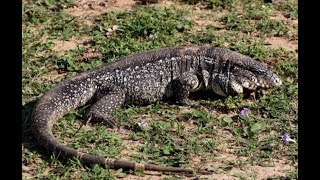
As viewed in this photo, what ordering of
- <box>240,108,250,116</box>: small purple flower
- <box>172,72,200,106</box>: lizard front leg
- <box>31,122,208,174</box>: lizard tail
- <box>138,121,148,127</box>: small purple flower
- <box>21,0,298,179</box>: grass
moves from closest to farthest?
<box>31,122,208,174</box>: lizard tail < <box>21,0,298,179</box>: grass < <box>138,121,148,127</box>: small purple flower < <box>240,108,250,116</box>: small purple flower < <box>172,72,200,106</box>: lizard front leg

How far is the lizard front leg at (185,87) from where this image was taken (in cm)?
975

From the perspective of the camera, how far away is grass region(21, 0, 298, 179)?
26.8 feet

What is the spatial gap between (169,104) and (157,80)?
36 centimetres

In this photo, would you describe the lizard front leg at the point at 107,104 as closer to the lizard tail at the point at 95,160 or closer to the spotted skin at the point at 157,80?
the spotted skin at the point at 157,80

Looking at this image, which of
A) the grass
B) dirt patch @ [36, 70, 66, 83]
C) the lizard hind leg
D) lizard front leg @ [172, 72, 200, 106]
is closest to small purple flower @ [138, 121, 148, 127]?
the grass

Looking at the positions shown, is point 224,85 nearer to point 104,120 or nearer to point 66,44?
point 104,120

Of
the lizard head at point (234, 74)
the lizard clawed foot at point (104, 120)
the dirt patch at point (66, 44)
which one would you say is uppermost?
the lizard head at point (234, 74)

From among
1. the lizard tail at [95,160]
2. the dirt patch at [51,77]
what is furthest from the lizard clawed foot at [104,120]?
the dirt patch at [51,77]

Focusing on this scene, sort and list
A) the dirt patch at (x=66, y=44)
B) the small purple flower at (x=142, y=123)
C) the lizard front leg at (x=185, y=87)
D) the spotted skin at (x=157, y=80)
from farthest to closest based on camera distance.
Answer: the dirt patch at (x=66, y=44) → the lizard front leg at (x=185, y=87) → the spotted skin at (x=157, y=80) → the small purple flower at (x=142, y=123)

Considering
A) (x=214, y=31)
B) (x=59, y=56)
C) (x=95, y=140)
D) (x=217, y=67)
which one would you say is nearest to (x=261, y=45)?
(x=214, y=31)

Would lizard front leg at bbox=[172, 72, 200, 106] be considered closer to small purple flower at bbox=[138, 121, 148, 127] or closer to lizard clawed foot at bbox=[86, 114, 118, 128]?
small purple flower at bbox=[138, 121, 148, 127]

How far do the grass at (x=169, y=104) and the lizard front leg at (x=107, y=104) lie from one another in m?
0.11

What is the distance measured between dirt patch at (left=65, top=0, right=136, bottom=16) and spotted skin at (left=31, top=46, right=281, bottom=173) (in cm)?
299

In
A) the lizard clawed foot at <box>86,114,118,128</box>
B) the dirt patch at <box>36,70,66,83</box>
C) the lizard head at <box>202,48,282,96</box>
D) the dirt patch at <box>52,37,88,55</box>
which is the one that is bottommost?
the lizard clawed foot at <box>86,114,118,128</box>
